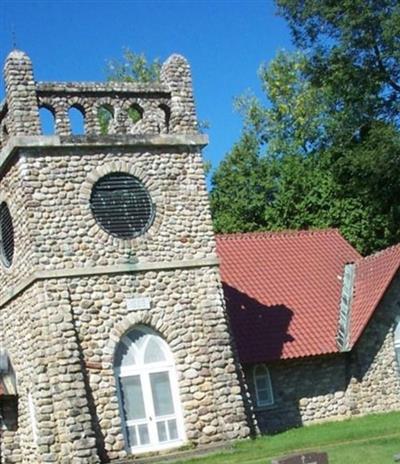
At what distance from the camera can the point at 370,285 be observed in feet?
92.7

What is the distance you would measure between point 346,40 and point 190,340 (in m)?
14.8

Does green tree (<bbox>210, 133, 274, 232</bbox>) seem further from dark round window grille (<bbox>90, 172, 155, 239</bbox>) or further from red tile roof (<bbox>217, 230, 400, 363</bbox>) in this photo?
dark round window grille (<bbox>90, 172, 155, 239</bbox>)

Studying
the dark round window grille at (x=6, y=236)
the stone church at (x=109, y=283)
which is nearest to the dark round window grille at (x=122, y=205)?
the stone church at (x=109, y=283)

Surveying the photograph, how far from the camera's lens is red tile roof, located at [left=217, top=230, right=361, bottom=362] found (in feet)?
87.4

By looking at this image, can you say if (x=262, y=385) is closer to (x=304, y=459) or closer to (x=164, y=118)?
(x=164, y=118)

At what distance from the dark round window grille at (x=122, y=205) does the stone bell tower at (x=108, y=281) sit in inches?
1.1

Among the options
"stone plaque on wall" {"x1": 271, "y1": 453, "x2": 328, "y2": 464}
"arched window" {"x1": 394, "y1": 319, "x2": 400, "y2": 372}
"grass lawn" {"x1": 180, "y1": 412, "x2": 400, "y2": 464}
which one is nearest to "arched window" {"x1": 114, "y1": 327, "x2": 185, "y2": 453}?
"grass lawn" {"x1": 180, "y1": 412, "x2": 400, "y2": 464}

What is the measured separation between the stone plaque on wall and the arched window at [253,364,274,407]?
10.9 metres

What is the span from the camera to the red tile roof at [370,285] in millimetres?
27234

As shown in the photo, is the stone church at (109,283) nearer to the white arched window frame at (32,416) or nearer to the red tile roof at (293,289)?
the white arched window frame at (32,416)

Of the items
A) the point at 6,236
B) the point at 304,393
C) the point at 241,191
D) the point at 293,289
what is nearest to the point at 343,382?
the point at 304,393

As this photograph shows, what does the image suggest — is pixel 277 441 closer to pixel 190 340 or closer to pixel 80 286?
pixel 190 340

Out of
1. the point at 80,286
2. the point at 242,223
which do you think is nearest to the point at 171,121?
the point at 80,286

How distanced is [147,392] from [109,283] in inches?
102
